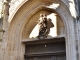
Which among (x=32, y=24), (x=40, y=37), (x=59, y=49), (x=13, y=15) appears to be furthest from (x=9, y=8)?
(x=59, y=49)

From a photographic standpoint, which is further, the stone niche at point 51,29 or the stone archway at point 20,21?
the stone archway at point 20,21

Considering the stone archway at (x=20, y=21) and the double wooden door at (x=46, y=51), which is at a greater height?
the stone archway at (x=20, y=21)

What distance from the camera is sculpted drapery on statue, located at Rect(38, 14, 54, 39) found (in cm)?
548

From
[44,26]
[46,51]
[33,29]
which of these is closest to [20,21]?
[33,29]

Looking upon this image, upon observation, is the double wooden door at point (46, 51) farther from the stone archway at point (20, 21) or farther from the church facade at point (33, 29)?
the stone archway at point (20, 21)

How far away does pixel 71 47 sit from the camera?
4.78 m

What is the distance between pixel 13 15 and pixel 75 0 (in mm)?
1974

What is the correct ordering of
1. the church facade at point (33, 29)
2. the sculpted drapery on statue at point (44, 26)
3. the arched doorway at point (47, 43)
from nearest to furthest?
1. the church facade at point (33, 29)
2. the arched doorway at point (47, 43)
3. the sculpted drapery on statue at point (44, 26)

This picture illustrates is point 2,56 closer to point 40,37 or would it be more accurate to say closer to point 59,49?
point 40,37

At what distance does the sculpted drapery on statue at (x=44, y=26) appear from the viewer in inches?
216

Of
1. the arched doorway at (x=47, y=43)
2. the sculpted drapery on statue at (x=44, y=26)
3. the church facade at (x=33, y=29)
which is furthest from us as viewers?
the sculpted drapery on statue at (x=44, y=26)

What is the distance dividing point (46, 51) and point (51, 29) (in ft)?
2.27

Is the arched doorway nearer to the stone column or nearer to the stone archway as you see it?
the stone archway

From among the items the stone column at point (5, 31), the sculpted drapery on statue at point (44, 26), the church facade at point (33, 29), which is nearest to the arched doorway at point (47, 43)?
the church facade at point (33, 29)
